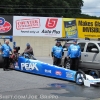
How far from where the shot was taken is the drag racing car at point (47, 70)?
1072 cm

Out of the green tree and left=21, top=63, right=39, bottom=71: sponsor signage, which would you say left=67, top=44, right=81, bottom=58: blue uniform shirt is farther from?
the green tree

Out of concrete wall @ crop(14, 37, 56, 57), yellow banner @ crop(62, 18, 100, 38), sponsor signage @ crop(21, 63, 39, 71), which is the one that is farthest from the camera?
concrete wall @ crop(14, 37, 56, 57)

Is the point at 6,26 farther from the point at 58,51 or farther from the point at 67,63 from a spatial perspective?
the point at 67,63

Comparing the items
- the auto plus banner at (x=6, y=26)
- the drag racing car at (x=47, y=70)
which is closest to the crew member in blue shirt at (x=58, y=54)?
the drag racing car at (x=47, y=70)

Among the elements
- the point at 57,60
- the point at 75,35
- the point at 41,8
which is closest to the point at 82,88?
the point at 57,60

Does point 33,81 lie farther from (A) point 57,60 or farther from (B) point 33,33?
(B) point 33,33

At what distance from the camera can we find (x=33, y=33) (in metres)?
31.1

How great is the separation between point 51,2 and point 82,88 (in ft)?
173

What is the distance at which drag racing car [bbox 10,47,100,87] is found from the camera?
422 inches

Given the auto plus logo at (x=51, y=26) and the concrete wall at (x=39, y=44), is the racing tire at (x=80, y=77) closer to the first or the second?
the auto plus logo at (x=51, y=26)

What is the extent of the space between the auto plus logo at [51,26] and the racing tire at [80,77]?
20024mm

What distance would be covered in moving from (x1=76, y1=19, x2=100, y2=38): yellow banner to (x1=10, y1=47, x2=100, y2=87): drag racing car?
57.4ft

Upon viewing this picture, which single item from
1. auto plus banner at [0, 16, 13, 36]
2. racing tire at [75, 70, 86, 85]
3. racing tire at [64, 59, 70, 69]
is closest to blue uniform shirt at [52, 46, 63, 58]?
racing tire at [64, 59, 70, 69]

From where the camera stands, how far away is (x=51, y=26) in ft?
101
